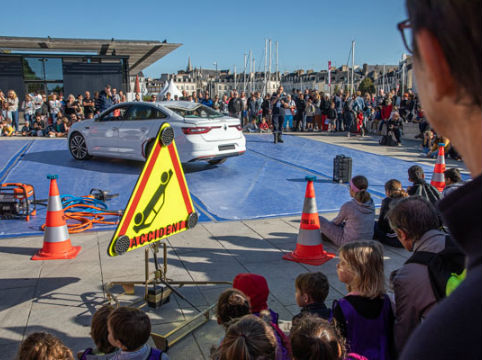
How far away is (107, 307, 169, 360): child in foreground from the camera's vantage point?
110 inches

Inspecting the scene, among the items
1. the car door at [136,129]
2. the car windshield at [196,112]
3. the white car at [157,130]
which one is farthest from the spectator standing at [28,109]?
the car windshield at [196,112]

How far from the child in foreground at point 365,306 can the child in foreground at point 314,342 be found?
1.49 feet

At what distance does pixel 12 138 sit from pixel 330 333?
19.5 meters

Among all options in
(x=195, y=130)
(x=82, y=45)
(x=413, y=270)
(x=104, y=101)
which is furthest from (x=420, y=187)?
(x=82, y=45)

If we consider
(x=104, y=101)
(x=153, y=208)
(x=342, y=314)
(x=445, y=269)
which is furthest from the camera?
(x=104, y=101)

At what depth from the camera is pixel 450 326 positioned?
572 mm

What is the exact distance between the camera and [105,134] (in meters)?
12.0

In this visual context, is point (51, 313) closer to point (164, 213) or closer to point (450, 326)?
point (164, 213)

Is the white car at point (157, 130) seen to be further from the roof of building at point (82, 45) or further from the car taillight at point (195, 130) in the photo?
the roof of building at point (82, 45)

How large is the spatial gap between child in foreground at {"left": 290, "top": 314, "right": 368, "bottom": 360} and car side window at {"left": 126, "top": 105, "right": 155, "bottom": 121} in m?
9.69

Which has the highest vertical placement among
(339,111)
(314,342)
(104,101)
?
(104,101)

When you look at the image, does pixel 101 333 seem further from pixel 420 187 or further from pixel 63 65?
pixel 63 65

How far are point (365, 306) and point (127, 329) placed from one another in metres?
1.50

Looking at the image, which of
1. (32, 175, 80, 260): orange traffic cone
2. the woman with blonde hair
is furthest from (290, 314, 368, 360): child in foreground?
the woman with blonde hair
